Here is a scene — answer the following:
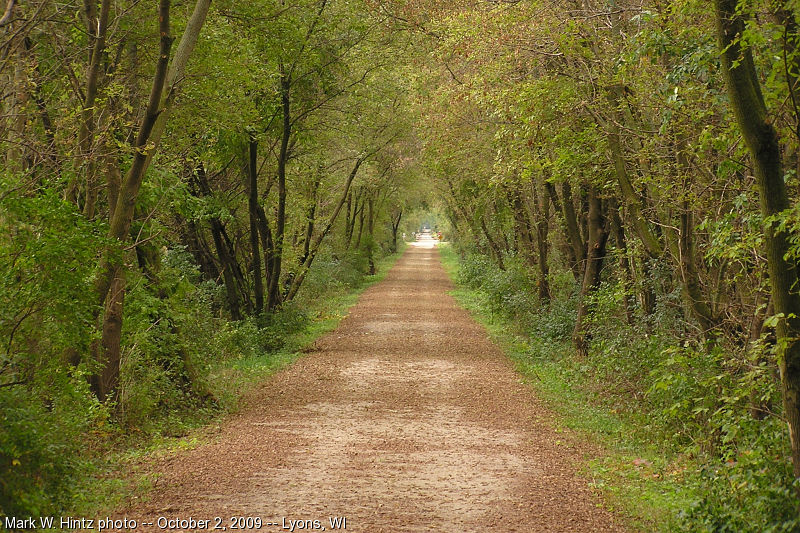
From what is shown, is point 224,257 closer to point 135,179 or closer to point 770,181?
point 135,179

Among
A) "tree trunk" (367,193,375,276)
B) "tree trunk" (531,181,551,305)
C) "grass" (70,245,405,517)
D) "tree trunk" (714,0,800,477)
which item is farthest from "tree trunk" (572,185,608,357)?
"tree trunk" (367,193,375,276)

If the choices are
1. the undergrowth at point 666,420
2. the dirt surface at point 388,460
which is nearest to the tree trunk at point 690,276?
the undergrowth at point 666,420

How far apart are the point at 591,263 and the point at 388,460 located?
8.79 meters

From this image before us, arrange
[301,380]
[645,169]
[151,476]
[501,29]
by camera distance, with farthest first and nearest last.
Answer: [301,380] → [501,29] → [645,169] → [151,476]

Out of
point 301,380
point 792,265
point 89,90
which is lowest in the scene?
point 301,380

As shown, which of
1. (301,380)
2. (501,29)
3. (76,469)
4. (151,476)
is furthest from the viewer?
A: (301,380)

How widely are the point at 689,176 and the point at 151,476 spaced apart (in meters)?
6.53

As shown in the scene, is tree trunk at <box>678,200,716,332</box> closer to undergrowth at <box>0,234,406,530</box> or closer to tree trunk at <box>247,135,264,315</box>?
undergrowth at <box>0,234,406,530</box>

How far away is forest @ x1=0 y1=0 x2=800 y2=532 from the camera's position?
608 cm

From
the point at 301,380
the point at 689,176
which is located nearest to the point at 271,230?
the point at 301,380

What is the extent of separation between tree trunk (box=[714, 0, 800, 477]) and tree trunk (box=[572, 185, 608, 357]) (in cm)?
991

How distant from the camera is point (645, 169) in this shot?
10883 millimetres

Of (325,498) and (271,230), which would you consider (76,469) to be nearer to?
(325,498)

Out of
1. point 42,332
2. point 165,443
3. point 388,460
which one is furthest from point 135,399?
point 42,332
